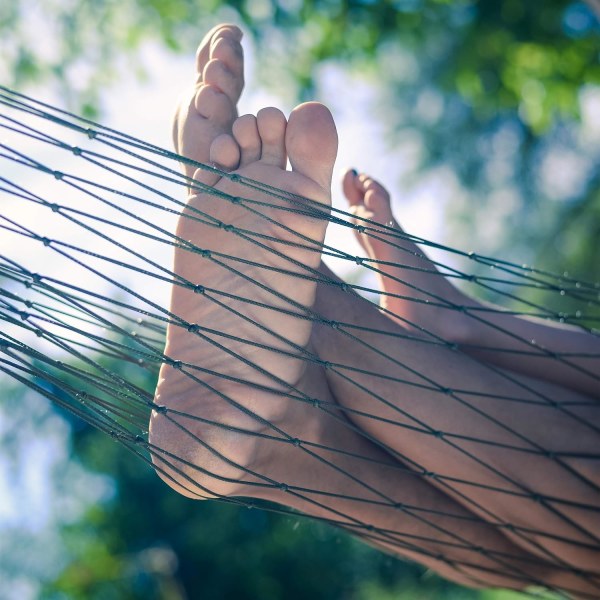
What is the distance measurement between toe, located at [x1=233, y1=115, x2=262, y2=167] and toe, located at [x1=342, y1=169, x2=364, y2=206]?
401 mm

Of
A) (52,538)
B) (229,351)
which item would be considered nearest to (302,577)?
(52,538)

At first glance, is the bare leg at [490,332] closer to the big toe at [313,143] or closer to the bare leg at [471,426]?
the bare leg at [471,426]

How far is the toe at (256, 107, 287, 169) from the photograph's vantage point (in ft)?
3.50

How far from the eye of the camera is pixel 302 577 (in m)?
5.78

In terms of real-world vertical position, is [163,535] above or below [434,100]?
below

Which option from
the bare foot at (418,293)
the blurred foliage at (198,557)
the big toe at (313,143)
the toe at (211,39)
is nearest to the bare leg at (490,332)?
the bare foot at (418,293)

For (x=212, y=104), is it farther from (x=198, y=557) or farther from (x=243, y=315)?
(x=198, y=557)

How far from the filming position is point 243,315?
100cm

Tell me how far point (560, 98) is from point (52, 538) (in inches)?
203

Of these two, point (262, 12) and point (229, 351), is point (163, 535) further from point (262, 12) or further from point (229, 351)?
point (229, 351)

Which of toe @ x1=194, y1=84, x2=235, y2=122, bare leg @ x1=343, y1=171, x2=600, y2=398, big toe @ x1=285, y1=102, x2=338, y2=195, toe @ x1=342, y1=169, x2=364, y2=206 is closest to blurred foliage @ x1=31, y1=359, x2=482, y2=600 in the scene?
toe @ x1=342, y1=169, x2=364, y2=206

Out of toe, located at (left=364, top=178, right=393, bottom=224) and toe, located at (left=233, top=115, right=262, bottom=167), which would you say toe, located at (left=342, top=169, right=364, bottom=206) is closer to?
toe, located at (left=364, top=178, right=393, bottom=224)

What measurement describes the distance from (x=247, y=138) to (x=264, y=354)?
10.6 inches

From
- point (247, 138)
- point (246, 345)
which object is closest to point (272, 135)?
point (247, 138)
